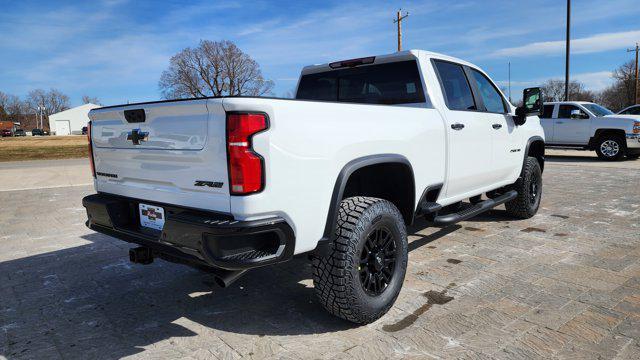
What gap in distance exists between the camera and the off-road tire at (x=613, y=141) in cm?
1326

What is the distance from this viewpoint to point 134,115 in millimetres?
2779

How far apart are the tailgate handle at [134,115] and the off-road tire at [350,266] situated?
53.4 inches

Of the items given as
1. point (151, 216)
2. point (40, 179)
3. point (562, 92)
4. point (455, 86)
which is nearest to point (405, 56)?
point (455, 86)

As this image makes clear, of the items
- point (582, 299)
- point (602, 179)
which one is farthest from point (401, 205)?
point (602, 179)

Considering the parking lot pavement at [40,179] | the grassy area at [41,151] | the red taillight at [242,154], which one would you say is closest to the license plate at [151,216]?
the red taillight at [242,154]

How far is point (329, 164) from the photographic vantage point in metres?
2.54

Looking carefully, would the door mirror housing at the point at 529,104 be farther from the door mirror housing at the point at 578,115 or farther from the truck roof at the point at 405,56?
the door mirror housing at the point at 578,115

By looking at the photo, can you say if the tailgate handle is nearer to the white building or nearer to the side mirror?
the side mirror

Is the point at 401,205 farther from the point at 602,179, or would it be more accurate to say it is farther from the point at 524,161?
the point at 602,179

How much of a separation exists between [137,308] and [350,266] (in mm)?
1712

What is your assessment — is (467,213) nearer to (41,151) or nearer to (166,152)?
(166,152)

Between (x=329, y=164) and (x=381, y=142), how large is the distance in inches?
21.4

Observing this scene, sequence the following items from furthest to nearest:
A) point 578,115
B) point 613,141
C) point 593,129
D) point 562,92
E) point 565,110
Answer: point 562,92
point 565,110
point 578,115
point 593,129
point 613,141

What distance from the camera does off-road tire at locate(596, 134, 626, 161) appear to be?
1326cm
